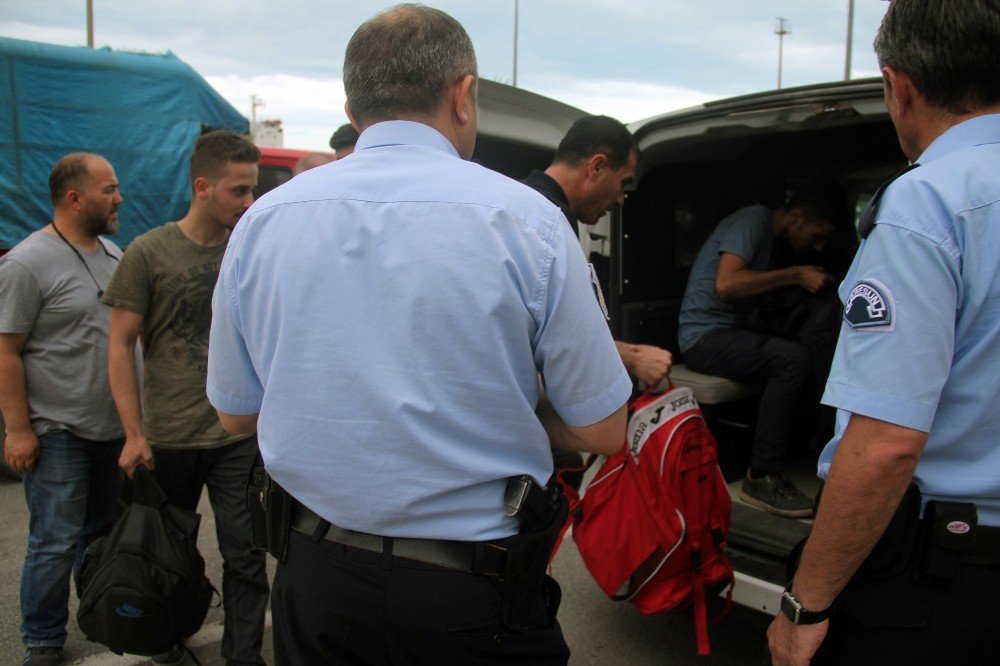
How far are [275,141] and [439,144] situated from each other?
12.7 m

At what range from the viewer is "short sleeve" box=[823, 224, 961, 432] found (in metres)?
1.31

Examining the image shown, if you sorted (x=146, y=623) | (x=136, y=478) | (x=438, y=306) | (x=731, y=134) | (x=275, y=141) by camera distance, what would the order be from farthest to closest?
(x=275, y=141) < (x=731, y=134) < (x=136, y=478) < (x=146, y=623) < (x=438, y=306)

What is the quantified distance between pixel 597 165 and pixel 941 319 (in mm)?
1918

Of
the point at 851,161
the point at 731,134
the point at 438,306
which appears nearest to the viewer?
the point at 438,306

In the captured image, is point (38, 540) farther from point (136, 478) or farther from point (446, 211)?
point (446, 211)

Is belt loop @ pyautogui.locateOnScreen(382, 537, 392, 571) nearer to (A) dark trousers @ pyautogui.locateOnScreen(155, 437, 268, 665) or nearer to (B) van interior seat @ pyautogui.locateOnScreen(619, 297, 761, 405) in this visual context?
(A) dark trousers @ pyautogui.locateOnScreen(155, 437, 268, 665)

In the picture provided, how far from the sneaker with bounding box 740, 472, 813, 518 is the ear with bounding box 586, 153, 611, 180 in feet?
5.18

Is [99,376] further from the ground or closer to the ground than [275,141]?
closer to the ground

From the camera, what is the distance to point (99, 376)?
299cm

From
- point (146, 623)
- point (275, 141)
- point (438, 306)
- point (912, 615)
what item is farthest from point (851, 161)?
point (275, 141)

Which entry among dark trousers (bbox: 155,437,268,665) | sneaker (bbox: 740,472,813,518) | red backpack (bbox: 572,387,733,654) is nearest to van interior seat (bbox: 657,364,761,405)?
sneaker (bbox: 740,472,813,518)

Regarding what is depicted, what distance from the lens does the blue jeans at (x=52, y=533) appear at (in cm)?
288

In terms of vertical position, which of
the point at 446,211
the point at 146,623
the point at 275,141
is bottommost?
the point at 146,623

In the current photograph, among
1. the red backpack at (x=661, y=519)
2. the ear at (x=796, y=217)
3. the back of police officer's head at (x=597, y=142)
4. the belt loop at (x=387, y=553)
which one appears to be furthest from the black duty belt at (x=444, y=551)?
the ear at (x=796, y=217)
